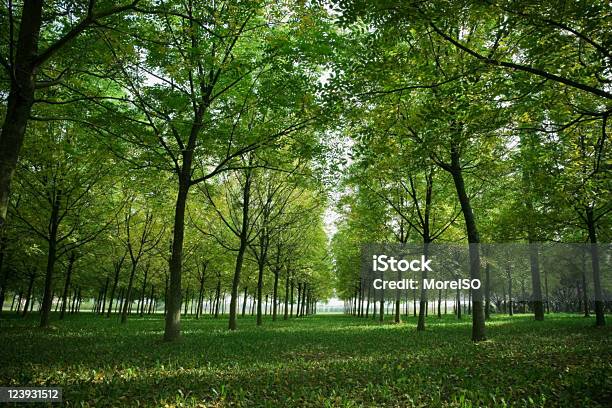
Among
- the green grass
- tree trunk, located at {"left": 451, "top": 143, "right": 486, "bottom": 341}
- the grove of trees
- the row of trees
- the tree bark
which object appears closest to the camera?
the green grass

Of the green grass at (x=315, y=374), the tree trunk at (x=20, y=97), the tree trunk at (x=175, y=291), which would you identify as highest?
the tree trunk at (x=20, y=97)

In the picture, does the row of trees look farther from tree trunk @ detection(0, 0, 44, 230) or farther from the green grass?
the green grass

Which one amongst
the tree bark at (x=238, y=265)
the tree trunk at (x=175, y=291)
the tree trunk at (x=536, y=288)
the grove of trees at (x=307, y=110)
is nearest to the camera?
the grove of trees at (x=307, y=110)

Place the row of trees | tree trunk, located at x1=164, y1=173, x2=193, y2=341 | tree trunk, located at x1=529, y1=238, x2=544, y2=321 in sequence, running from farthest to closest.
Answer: tree trunk, located at x1=529, y1=238, x2=544, y2=321 → tree trunk, located at x1=164, y1=173, x2=193, y2=341 → the row of trees

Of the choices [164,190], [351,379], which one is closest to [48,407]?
[351,379]

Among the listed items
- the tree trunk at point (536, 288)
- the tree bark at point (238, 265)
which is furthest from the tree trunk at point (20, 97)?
the tree trunk at point (536, 288)

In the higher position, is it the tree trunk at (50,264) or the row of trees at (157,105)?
the row of trees at (157,105)

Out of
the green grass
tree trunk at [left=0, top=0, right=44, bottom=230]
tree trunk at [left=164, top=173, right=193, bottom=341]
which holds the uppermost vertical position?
tree trunk at [left=0, top=0, right=44, bottom=230]

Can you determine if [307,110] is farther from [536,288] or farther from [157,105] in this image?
[536,288]

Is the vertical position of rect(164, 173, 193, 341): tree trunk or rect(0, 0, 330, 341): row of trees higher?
rect(0, 0, 330, 341): row of trees

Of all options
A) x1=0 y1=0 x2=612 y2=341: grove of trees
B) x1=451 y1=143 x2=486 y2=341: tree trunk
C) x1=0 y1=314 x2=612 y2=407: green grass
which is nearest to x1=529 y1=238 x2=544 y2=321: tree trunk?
x1=0 y1=0 x2=612 y2=341: grove of trees

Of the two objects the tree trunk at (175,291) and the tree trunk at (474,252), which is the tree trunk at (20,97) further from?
the tree trunk at (474,252)

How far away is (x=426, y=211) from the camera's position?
1864cm

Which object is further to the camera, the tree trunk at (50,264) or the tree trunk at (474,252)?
the tree trunk at (50,264)
